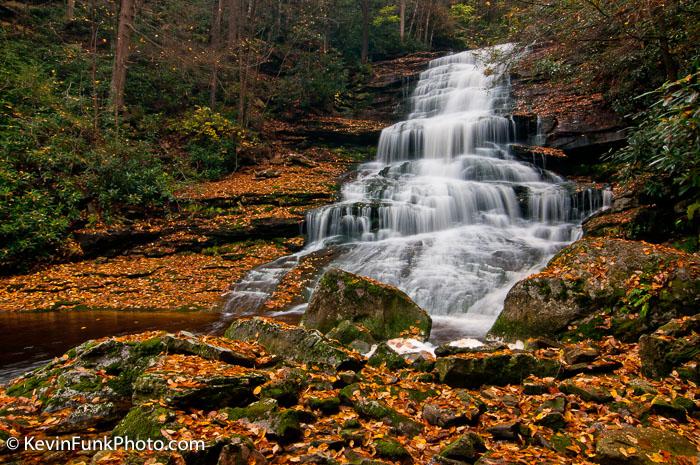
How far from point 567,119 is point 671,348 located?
1524 centimetres

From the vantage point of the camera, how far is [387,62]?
2872cm

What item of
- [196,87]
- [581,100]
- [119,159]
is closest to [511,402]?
[119,159]

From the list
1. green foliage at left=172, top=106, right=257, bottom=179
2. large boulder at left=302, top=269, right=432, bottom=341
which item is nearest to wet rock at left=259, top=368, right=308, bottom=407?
large boulder at left=302, top=269, right=432, bottom=341

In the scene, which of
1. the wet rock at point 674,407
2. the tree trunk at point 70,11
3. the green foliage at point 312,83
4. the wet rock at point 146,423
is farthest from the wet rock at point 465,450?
the tree trunk at point 70,11

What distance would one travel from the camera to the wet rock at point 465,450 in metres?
2.96

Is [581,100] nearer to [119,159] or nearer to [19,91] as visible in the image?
[119,159]

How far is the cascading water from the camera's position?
982cm

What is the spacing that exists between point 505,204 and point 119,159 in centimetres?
1415

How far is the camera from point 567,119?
16484mm

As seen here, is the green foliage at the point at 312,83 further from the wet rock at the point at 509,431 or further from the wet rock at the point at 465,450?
the wet rock at the point at 465,450

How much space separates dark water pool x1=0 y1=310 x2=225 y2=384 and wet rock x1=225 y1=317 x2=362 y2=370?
8.55ft

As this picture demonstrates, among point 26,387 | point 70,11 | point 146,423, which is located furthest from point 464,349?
point 70,11

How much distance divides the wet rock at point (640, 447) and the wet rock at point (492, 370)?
131 cm

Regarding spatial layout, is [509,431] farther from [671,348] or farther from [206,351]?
[206,351]
